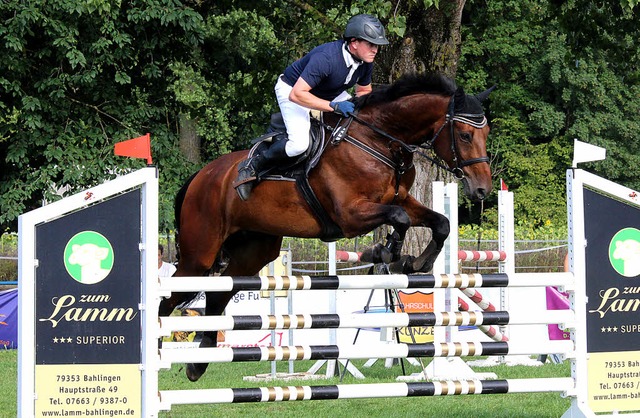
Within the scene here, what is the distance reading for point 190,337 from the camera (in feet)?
33.5

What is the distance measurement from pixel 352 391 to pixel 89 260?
4.82ft

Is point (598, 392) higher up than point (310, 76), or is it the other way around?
point (310, 76)

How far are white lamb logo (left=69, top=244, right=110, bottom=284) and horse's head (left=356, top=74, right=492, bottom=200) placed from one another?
70.5 inches

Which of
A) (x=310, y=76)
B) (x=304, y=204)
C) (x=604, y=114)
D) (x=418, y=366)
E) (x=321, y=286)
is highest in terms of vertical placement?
(x=604, y=114)

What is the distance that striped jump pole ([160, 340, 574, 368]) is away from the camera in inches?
191

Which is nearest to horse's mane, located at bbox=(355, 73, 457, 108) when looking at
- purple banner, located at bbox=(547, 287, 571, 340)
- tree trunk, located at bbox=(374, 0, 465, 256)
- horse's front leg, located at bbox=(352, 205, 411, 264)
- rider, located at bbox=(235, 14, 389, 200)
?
rider, located at bbox=(235, 14, 389, 200)

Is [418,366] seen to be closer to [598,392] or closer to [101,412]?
[598,392]

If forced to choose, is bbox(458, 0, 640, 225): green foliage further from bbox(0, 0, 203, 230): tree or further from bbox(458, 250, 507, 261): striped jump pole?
bbox(458, 250, 507, 261): striped jump pole

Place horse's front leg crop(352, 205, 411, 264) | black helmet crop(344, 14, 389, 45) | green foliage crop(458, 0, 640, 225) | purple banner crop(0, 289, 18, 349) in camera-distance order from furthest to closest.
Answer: green foliage crop(458, 0, 640, 225)
purple banner crop(0, 289, 18, 349)
black helmet crop(344, 14, 389, 45)
horse's front leg crop(352, 205, 411, 264)

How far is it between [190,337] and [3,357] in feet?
6.17

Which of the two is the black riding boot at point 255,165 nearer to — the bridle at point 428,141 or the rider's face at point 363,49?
the bridle at point 428,141

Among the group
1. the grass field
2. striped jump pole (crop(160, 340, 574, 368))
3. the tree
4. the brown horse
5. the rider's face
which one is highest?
the tree

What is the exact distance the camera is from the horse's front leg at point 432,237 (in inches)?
216

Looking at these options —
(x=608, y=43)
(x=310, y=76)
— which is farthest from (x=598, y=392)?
(x=608, y=43)
